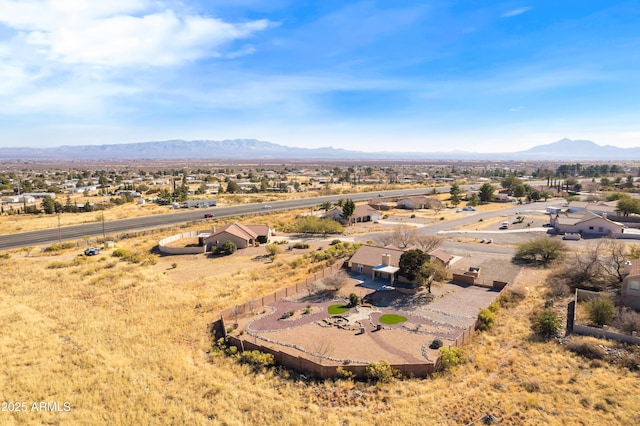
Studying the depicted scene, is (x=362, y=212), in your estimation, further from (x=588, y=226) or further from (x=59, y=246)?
(x=59, y=246)

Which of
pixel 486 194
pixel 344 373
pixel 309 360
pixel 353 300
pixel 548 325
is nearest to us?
pixel 344 373

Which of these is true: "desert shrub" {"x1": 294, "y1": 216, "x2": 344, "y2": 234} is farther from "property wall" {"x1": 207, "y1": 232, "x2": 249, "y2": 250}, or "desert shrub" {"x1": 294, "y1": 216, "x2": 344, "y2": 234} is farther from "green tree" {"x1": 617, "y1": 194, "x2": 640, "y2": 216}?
"green tree" {"x1": 617, "y1": 194, "x2": 640, "y2": 216}

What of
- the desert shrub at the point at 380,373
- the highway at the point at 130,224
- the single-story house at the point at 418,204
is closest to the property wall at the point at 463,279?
the desert shrub at the point at 380,373

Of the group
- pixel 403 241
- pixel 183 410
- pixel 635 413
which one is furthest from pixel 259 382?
pixel 403 241

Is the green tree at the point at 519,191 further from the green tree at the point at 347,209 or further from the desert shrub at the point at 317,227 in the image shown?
the desert shrub at the point at 317,227

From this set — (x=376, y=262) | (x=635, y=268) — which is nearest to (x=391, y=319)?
(x=376, y=262)

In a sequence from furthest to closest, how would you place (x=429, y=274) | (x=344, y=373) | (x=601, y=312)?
(x=429, y=274) < (x=601, y=312) < (x=344, y=373)

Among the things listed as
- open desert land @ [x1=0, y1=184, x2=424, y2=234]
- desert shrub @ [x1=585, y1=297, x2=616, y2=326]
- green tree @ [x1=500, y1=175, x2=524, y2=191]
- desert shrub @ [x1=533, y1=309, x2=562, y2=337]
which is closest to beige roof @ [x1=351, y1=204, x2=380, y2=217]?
open desert land @ [x1=0, y1=184, x2=424, y2=234]
